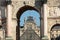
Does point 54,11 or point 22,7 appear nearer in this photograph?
point 54,11

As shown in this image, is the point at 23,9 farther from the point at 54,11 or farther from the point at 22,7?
the point at 54,11

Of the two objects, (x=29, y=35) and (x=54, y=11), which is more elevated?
(x=54, y=11)

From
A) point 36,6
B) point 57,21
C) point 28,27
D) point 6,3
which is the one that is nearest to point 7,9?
point 6,3

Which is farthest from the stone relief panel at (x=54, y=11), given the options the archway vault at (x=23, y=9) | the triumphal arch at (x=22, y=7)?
the archway vault at (x=23, y=9)

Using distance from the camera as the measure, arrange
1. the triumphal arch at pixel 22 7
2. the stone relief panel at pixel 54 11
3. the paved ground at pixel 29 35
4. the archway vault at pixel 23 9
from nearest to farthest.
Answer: the triumphal arch at pixel 22 7 → the stone relief panel at pixel 54 11 → the archway vault at pixel 23 9 → the paved ground at pixel 29 35

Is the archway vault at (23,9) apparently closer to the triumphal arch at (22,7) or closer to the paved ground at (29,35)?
the triumphal arch at (22,7)

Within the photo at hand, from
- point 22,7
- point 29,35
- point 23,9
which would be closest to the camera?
point 22,7

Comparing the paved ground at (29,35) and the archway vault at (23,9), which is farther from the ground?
the archway vault at (23,9)

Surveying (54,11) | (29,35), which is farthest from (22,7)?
(29,35)

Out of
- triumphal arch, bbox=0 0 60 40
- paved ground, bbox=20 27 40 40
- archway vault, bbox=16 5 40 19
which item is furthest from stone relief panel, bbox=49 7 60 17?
paved ground, bbox=20 27 40 40

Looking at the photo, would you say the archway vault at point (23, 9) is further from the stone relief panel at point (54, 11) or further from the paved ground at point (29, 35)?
the paved ground at point (29, 35)

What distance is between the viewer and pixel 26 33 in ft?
285

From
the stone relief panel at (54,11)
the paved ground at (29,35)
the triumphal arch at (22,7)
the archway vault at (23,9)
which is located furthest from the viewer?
the paved ground at (29,35)

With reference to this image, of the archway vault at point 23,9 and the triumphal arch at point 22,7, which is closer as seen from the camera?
the triumphal arch at point 22,7
